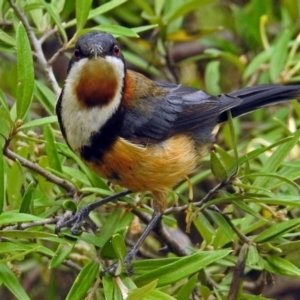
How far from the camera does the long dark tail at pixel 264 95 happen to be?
3.09 metres

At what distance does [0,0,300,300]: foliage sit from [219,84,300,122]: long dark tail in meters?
0.08

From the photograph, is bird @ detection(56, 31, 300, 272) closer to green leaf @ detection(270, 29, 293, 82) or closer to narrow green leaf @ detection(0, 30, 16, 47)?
narrow green leaf @ detection(0, 30, 16, 47)

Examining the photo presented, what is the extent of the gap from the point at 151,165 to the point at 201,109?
1.32 feet

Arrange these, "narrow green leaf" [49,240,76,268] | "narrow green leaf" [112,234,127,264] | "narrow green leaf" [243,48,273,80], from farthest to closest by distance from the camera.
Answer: "narrow green leaf" [243,48,273,80] < "narrow green leaf" [49,240,76,268] < "narrow green leaf" [112,234,127,264]

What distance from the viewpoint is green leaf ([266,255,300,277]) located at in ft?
7.85


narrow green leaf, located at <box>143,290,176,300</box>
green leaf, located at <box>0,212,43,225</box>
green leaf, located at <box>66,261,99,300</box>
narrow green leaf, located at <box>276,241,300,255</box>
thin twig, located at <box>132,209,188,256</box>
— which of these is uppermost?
green leaf, located at <box>0,212,43,225</box>

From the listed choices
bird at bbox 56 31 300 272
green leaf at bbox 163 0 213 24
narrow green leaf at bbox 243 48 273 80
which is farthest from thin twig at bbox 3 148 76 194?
narrow green leaf at bbox 243 48 273 80

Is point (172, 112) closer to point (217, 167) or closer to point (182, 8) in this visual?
point (217, 167)

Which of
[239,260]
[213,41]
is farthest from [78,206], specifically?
[213,41]

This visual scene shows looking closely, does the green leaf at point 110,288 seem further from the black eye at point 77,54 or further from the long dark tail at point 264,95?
the long dark tail at point 264,95

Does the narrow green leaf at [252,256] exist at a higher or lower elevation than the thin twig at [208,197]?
lower

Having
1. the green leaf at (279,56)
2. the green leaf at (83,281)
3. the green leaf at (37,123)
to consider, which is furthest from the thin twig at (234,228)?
the green leaf at (279,56)

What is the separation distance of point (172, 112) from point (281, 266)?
803mm

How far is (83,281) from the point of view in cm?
221
